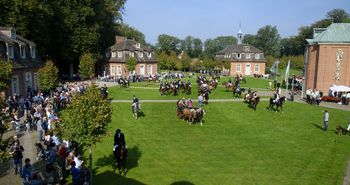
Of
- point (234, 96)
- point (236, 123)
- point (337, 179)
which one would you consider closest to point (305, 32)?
point (234, 96)

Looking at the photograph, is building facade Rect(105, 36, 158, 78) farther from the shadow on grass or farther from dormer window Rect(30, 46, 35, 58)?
the shadow on grass

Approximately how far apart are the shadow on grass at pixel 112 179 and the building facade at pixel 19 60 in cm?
1874

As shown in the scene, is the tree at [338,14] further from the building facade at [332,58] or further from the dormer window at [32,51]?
the dormer window at [32,51]

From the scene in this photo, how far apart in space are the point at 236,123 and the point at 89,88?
49.2 feet

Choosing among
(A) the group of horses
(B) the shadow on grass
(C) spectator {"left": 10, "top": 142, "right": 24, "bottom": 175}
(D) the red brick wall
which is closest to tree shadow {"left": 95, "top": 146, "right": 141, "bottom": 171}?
(B) the shadow on grass

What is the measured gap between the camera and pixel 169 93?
1567 inches

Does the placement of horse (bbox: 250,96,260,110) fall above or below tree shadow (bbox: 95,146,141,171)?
above

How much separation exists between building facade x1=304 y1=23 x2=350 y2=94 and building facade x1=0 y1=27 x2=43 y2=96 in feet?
107

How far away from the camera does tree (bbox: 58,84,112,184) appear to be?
14.8 meters

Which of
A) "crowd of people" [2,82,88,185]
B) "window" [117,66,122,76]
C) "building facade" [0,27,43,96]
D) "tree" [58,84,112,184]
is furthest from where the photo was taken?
"window" [117,66,122,76]

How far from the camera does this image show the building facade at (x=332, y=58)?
1683 inches

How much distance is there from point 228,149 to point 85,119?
9.50 meters

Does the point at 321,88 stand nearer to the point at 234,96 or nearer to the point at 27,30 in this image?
the point at 234,96

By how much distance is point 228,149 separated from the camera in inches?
834
